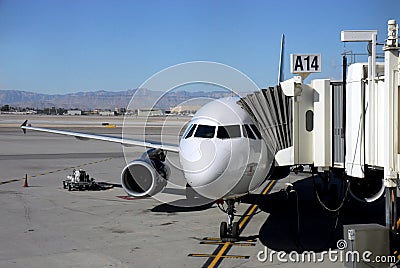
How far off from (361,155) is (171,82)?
5.46 metres

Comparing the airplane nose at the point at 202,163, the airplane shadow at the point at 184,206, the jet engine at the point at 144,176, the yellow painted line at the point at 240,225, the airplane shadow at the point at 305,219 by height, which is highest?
the airplane nose at the point at 202,163

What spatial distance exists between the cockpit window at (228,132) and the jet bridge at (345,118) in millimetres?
832

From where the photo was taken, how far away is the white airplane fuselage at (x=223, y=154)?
12.6 m

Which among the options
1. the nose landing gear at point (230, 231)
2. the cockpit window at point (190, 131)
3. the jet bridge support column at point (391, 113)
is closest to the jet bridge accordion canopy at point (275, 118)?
the cockpit window at point (190, 131)

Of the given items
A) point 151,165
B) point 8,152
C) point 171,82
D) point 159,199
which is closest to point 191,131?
point 171,82

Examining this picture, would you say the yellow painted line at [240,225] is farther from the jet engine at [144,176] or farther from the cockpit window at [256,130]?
the jet engine at [144,176]

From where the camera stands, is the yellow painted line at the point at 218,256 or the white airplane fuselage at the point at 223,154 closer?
the yellow painted line at the point at 218,256

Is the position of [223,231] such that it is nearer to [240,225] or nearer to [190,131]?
[240,225]

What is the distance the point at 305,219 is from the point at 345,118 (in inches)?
242

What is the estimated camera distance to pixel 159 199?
842 inches

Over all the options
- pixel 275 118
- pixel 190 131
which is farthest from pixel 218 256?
pixel 275 118

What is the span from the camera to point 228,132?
13195mm

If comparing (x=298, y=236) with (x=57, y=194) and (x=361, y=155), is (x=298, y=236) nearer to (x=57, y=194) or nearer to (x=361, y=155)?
(x=361, y=155)

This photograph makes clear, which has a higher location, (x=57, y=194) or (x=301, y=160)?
(x=301, y=160)
